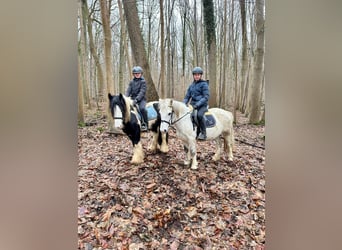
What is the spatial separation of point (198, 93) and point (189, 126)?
9.7 inches

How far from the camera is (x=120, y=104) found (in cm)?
139

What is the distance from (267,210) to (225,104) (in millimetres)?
772

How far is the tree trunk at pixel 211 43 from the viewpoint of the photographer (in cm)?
139

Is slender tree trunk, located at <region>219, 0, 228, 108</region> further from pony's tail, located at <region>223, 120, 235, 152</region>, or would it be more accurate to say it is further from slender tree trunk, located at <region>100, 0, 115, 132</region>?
slender tree trunk, located at <region>100, 0, 115, 132</region>

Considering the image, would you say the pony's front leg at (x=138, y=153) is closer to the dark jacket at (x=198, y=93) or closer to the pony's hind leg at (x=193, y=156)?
the pony's hind leg at (x=193, y=156)

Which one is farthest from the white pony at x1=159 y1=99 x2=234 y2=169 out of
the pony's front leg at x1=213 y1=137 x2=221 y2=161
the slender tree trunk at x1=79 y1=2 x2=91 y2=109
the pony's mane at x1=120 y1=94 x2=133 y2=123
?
the slender tree trunk at x1=79 y1=2 x2=91 y2=109

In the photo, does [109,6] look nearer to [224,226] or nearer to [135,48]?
[135,48]

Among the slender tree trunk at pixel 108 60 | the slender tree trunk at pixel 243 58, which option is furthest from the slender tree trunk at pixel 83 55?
the slender tree trunk at pixel 243 58

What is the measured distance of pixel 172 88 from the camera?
1.43 metres

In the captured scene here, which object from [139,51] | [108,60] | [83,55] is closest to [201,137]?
[139,51]

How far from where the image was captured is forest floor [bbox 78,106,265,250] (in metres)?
1.32
